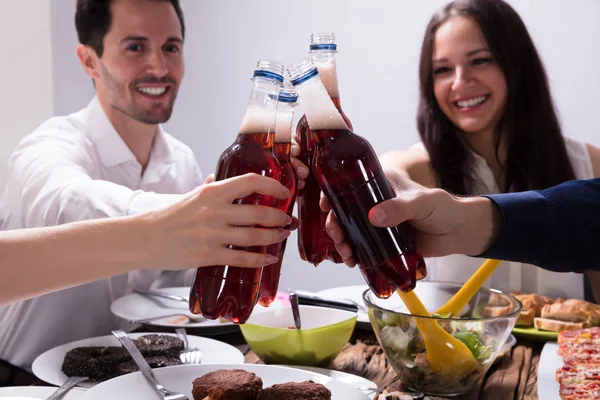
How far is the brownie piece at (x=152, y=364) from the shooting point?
127 centimetres

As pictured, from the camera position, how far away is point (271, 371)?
3.98 ft

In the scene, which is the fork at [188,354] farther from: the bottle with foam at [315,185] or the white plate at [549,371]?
the white plate at [549,371]

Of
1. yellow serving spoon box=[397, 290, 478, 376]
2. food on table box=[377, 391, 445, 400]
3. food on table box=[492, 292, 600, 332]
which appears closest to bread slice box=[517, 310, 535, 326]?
food on table box=[492, 292, 600, 332]

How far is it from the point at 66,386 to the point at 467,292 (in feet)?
2.52

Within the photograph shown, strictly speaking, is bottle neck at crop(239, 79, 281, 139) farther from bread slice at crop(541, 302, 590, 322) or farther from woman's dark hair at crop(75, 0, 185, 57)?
woman's dark hair at crop(75, 0, 185, 57)

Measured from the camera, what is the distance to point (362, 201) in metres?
0.95

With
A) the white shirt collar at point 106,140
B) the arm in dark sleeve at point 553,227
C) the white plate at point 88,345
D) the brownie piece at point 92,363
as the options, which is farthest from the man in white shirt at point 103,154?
the arm in dark sleeve at point 553,227

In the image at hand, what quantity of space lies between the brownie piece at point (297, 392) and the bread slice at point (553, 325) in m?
0.76

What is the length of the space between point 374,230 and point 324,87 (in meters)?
0.21

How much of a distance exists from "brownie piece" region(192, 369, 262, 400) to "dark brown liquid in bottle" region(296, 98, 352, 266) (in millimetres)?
207

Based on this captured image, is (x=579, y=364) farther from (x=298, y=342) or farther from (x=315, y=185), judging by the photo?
(x=315, y=185)

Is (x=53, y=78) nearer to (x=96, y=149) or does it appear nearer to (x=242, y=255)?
(x=96, y=149)

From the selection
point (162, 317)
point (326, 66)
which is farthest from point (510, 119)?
point (326, 66)

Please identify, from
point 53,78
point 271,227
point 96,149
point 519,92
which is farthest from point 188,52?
point 271,227
